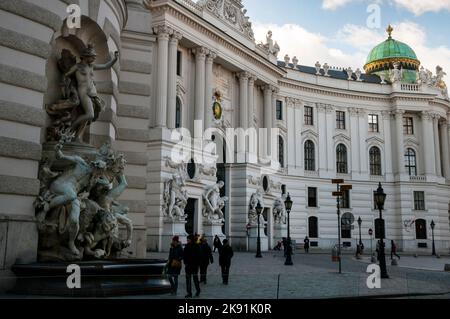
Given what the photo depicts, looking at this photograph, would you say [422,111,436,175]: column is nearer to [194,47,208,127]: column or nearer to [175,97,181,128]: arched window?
[194,47,208,127]: column

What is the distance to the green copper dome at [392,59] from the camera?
6914 centimetres

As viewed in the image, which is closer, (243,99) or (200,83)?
→ (200,83)

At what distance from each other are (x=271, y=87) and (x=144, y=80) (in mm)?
35990

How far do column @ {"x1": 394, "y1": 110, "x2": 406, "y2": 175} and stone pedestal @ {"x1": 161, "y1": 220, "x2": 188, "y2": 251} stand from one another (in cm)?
3402

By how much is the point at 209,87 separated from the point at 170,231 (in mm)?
13274

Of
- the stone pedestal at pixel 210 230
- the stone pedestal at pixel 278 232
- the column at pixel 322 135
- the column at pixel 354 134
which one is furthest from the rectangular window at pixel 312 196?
the stone pedestal at pixel 210 230

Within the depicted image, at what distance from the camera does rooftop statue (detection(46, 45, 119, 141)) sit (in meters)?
13.7

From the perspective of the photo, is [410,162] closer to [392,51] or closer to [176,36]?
[392,51]

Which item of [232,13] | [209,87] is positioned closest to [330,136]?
[232,13]

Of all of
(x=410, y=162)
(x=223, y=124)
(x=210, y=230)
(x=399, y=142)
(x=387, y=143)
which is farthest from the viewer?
(x=410, y=162)

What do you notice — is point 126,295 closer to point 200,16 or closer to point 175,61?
point 175,61

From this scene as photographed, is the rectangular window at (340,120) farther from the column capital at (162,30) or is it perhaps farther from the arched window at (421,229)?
the column capital at (162,30)

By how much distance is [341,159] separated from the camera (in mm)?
60562

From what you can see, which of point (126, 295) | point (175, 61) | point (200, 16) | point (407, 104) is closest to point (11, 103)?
point (126, 295)
